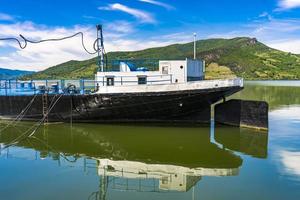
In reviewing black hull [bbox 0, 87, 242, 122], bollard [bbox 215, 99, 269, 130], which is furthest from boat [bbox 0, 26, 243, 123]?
bollard [bbox 215, 99, 269, 130]

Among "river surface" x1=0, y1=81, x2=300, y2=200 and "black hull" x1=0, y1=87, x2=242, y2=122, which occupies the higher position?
"black hull" x1=0, y1=87, x2=242, y2=122

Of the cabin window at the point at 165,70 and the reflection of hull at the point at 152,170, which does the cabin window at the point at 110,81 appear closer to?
the cabin window at the point at 165,70

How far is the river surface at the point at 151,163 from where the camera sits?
974 centimetres

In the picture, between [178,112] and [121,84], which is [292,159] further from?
[121,84]

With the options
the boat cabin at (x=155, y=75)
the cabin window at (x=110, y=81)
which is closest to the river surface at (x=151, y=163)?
the cabin window at (x=110, y=81)

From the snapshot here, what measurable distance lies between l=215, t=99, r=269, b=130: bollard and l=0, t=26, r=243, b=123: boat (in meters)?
0.72

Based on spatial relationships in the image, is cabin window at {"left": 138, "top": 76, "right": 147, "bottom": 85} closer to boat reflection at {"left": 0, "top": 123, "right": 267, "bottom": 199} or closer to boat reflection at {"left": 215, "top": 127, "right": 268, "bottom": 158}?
boat reflection at {"left": 0, "top": 123, "right": 267, "bottom": 199}

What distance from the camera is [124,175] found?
1171 centimetres

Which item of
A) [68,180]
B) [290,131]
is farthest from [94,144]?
[290,131]

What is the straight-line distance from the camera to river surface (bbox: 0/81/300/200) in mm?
9742

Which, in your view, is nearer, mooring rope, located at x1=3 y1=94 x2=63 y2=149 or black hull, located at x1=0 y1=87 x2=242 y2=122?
mooring rope, located at x1=3 y1=94 x2=63 y2=149

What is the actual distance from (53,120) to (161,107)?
7333mm

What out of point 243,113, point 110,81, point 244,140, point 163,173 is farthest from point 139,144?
point 243,113

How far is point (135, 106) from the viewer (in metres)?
19.2
